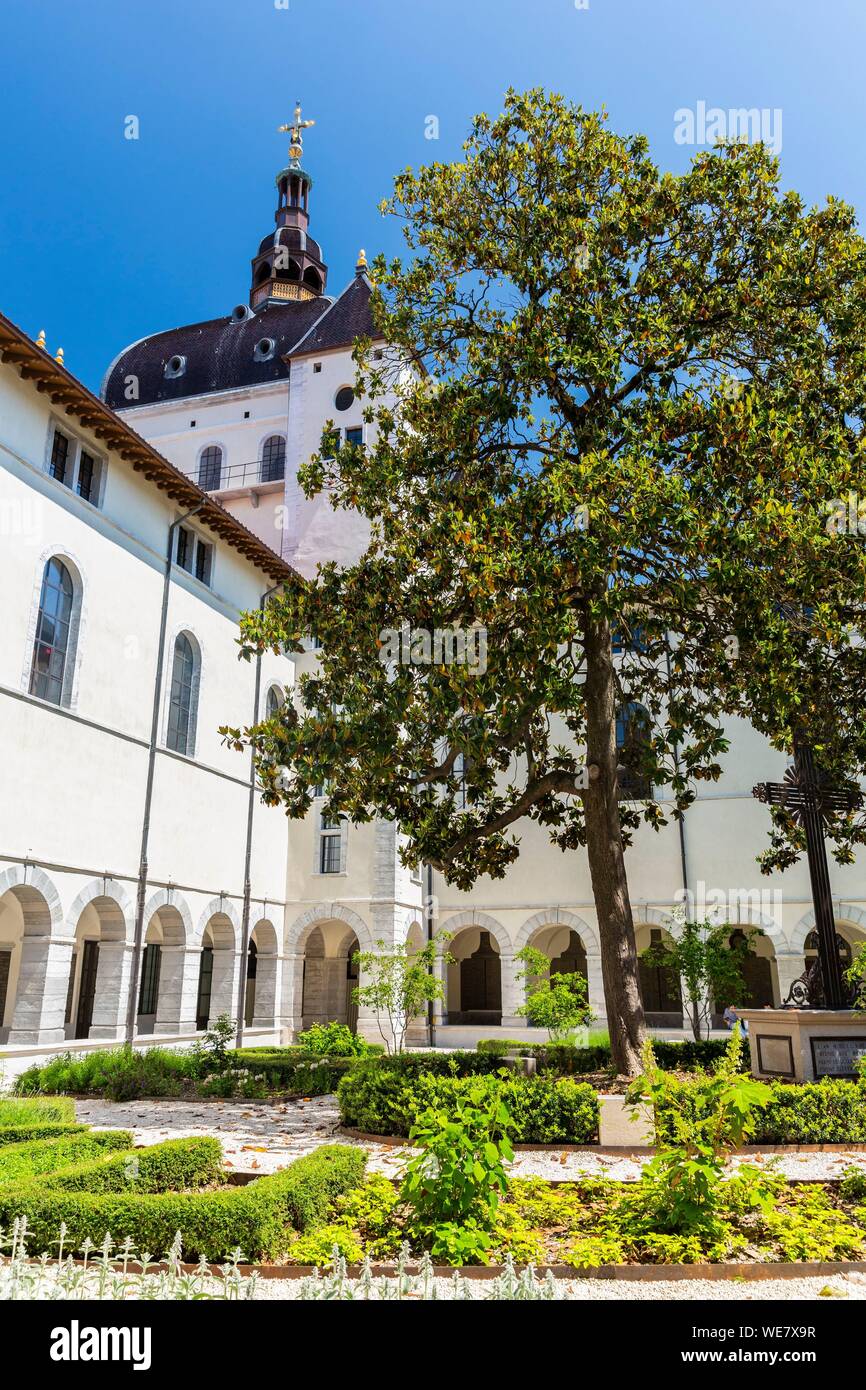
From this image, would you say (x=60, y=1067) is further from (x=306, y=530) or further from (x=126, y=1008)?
(x=306, y=530)

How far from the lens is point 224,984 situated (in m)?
24.5

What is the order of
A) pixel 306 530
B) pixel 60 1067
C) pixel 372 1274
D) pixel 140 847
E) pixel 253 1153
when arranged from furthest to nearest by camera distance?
pixel 306 530 → pixel 140 847 → pixel 60 1067 → pixel 253 1153 → pixel 372 1274

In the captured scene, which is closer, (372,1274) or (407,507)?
(372,1274)

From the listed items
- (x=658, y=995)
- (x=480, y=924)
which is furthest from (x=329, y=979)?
(x=658, y=995)

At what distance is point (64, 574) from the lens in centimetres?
1939

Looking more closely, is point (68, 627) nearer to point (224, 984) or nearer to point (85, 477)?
point (85, 477)

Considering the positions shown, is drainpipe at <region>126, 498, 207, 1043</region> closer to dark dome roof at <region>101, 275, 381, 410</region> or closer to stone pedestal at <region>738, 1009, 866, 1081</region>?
stone pedestal at <region>738, 1009, 866, 1081</region>

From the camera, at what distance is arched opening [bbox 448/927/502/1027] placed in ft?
103

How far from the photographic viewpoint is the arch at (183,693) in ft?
74.0

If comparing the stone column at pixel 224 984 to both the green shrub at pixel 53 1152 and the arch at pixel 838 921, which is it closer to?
the arch at pixel 838 921

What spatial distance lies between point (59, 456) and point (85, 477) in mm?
866

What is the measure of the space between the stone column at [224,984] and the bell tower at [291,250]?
29.7 m
